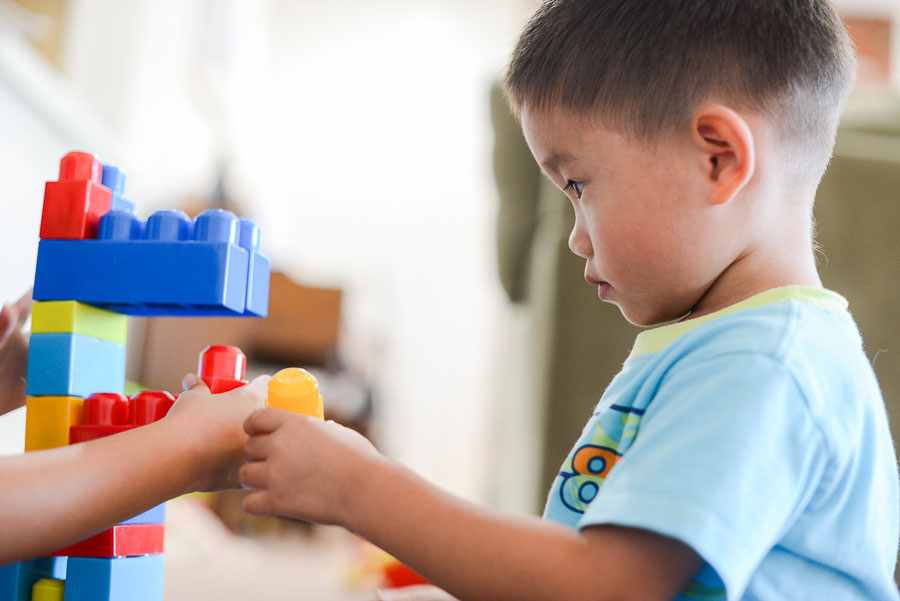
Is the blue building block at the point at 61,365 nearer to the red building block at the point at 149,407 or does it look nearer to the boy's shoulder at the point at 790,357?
the red building block at the point at 149,407

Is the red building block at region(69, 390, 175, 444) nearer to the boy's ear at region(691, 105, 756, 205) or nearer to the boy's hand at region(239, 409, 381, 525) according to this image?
the boy's hand at region(239, 409, 381, 525)

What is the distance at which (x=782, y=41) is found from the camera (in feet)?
2.03

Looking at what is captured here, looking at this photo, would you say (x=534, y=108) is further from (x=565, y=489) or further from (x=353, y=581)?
(x=353, y=581)

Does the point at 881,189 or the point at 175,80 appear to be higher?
the point at 175,80

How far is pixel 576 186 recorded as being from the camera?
646mm

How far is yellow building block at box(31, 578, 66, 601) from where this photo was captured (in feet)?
2.07

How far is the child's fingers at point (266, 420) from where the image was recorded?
0.54 m

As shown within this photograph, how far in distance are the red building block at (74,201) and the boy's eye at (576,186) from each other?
38 centimetres

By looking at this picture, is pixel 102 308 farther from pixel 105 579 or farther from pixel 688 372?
pixel 688 372

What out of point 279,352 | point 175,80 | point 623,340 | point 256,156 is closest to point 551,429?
point 623,340

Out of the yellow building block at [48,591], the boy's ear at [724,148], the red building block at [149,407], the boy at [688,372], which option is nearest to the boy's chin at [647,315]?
the boy at [688,372]

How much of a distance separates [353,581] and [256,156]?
8.76 ft

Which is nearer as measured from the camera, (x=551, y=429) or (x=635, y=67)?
(x=635, y=67)

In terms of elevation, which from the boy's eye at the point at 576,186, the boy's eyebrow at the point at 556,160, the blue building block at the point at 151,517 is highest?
the boy's eyebrow at the point at 556,160
